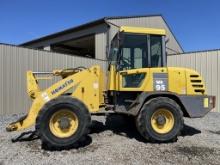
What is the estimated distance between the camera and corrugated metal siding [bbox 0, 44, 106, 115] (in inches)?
456

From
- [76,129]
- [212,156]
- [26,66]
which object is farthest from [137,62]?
[26,66]

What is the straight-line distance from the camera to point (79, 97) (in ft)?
24.2

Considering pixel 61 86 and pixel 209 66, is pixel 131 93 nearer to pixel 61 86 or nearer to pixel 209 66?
pixel 61 86

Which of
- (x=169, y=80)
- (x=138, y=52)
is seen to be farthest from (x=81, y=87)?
(x=169, y=80)

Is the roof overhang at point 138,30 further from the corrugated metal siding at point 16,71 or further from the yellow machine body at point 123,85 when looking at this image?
the corrugated metal siding at point 16,71

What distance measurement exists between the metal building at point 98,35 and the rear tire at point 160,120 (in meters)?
7.69

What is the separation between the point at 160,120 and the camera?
7363 millimetres

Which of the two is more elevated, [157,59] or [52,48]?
[52,48]

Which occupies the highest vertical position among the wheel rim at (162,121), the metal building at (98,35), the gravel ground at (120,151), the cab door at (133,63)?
the metal building at (98,35)

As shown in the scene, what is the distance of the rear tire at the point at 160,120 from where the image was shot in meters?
7.20

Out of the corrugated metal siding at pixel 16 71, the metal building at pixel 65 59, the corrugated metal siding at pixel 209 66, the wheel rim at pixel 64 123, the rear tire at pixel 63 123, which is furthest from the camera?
the corrugated metal siding at pixel 209 66

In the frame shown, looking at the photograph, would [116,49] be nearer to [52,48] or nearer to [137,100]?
[137,100]

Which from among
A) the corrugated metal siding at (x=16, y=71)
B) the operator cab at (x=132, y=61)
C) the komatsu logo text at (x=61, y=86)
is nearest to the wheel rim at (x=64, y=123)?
the komatsu logo text at (x=61, y=86)

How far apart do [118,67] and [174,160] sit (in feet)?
9.35
